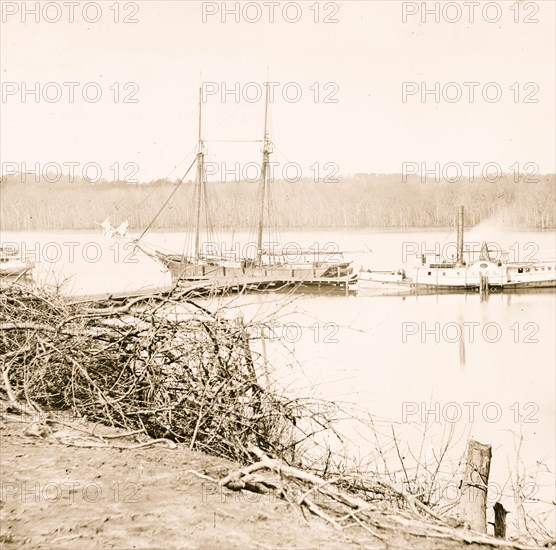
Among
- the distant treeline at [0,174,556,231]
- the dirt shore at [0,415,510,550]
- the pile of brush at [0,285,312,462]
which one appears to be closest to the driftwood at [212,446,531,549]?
the dirt shore at [0,415,510,550]

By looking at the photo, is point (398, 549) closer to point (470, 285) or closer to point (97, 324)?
point (97, 324)

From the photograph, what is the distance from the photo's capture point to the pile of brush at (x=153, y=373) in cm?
361

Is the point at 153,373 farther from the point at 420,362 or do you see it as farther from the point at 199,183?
the point at 199,183

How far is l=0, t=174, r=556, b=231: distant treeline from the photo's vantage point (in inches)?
926

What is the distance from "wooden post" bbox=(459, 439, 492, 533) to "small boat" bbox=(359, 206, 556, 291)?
82.0 feet

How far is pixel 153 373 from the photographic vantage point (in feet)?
12.4

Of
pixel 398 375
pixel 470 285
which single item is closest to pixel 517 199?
pixel 470 285

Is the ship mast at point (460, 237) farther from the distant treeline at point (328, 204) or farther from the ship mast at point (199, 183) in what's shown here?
the ship mast at point (199, 183)

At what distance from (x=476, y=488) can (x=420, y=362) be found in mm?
12100

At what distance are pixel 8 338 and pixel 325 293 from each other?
76.4ft

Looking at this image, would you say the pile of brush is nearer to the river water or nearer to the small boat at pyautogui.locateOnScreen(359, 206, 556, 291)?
the river water

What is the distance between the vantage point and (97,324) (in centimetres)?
412

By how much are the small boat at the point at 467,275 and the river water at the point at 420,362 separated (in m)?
0.96

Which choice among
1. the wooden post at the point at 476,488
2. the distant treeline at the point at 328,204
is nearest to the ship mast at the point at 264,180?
the distant treeline at the point at 328,204
